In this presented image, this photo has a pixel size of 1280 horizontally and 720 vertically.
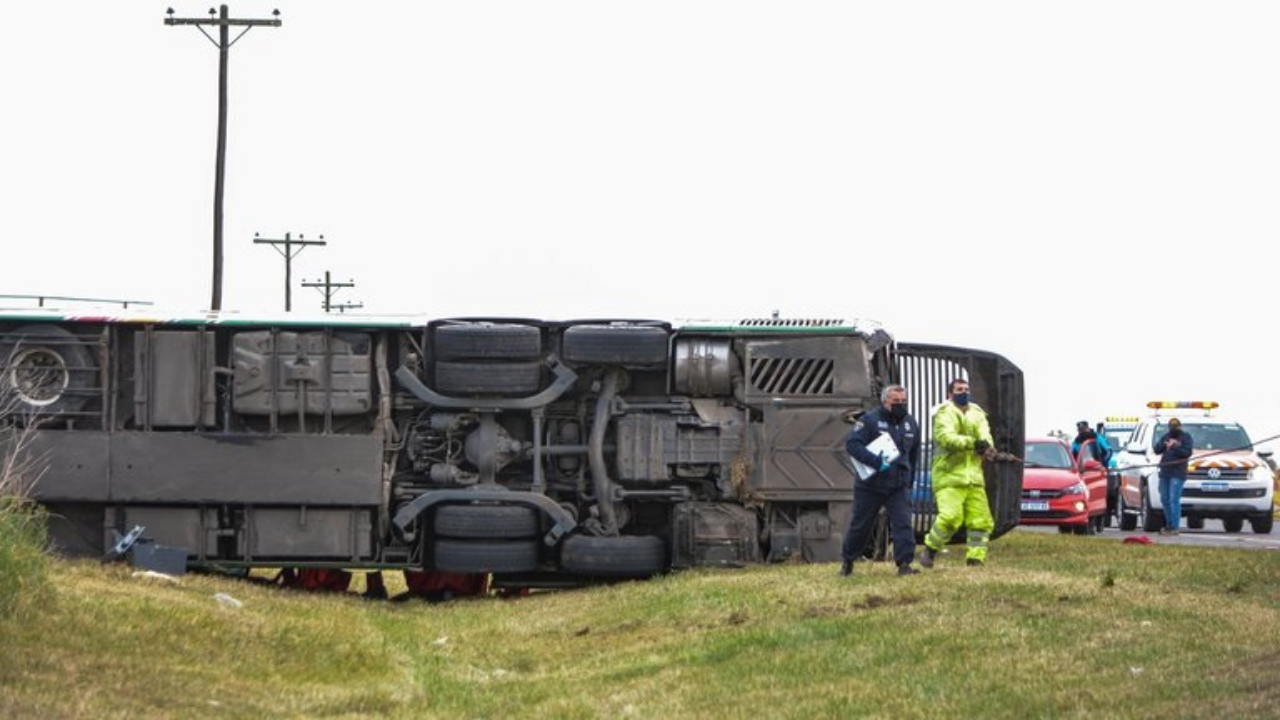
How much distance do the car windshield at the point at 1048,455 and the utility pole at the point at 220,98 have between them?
16721mm

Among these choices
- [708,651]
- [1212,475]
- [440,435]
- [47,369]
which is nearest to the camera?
[708,651]

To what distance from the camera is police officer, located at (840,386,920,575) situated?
1877cm

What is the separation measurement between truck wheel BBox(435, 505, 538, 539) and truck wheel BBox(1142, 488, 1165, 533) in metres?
15.6

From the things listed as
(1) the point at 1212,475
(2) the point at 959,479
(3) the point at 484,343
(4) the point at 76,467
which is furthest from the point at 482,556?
(1) the point at 1212,475

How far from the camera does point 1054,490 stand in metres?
33.0

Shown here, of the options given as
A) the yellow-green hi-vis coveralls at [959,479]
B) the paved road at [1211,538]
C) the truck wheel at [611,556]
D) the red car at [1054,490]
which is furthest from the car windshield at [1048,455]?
the yellow-green hi-vis coveralls at [959,479]

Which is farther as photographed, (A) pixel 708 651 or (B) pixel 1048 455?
(B) pixel 1048 455

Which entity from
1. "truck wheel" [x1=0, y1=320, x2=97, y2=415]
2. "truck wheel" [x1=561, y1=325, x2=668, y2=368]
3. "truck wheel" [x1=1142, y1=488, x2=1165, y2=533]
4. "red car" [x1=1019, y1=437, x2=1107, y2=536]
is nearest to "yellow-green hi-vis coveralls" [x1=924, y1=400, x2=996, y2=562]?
"truck wheel" [x1=561, y1=325, x2=668, y2=368]

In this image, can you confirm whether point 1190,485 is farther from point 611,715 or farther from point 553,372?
point 611,715

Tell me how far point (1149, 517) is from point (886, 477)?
17437 mm

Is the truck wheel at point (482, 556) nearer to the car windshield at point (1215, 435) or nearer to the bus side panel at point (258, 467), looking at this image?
the bus side panel at point (258, 467)

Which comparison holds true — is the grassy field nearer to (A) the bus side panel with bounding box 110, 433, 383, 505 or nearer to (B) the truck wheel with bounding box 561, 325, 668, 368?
(A) the bus side panel with bounding box 110, 433, 383, 505

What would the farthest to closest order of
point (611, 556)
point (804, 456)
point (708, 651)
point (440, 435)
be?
point (440, 435) → point (804, 456) → point (611, 556) → point (708, 651)

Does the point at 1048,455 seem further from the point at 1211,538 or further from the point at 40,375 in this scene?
the point at 40,375
